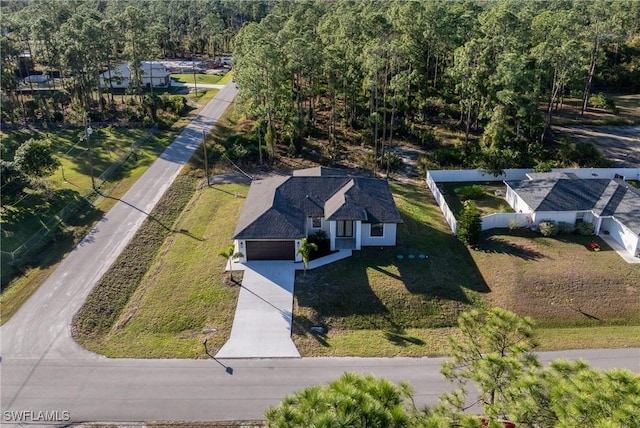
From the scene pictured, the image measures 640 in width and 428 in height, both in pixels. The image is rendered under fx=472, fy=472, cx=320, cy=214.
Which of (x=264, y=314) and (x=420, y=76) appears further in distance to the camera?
(x=420, y=76)

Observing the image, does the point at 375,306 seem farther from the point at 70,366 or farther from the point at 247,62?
the point at 247,62

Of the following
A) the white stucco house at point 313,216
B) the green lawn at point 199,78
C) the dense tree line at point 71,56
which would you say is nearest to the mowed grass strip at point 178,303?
the white stucco house at point 313,216

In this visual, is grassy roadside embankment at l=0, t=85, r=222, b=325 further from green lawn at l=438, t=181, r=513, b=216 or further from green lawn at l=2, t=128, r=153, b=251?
green lawn at l=438, t=181, r=513, b=216

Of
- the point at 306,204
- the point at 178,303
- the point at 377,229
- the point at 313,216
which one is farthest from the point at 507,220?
the point at 178,303

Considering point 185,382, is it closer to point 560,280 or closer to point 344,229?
point 344,229

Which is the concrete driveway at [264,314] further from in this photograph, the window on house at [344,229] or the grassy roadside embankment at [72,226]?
the grassy roadside embankment at [72,226]

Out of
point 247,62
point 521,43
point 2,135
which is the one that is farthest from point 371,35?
point 2,135
